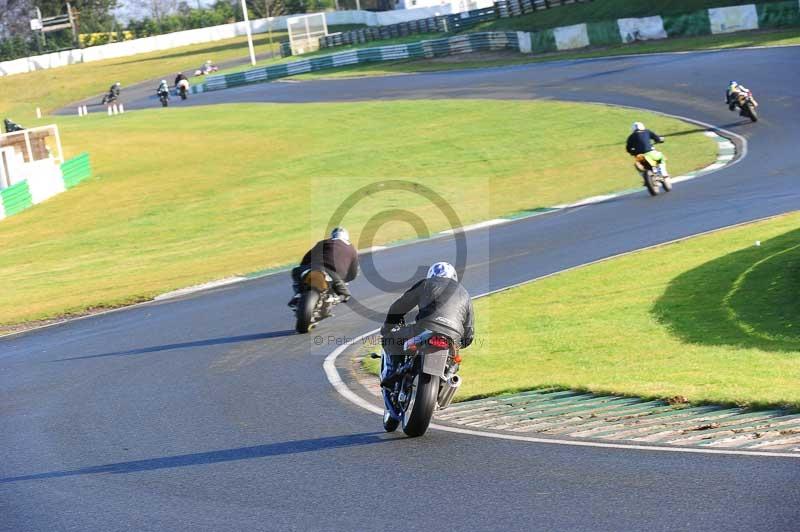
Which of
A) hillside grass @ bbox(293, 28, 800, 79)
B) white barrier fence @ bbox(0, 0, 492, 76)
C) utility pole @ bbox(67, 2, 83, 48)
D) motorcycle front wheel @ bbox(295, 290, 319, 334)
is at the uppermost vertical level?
utility pole @ bbox(67, 2, 83, 48)

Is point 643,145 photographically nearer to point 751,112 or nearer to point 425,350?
point 751,112

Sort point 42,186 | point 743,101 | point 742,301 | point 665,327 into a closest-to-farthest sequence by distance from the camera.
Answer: point 665,327
point 742,301
point 743,101
point 42,186

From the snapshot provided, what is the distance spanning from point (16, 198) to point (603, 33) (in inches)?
1222

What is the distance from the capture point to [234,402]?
39.1ft

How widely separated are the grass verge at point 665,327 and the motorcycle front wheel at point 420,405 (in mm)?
2236

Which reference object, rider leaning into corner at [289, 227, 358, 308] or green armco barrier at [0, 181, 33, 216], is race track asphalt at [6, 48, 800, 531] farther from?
green armco barrier at [0, 181, 33, 216]

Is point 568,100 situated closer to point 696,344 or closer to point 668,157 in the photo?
point 668,157

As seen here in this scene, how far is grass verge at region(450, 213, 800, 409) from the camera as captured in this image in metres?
11.1

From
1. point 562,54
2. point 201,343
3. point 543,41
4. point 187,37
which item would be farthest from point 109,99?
point 201,343

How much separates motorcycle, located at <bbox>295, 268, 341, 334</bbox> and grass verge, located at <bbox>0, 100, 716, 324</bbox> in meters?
6.78

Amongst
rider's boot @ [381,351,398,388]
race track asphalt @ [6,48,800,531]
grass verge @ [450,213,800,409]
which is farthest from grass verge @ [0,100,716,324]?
rider's boot @ [381,351,398,388]

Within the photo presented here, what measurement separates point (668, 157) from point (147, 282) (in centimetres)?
1613

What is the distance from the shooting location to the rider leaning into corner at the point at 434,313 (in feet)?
30.6

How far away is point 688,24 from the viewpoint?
51.0 metres
